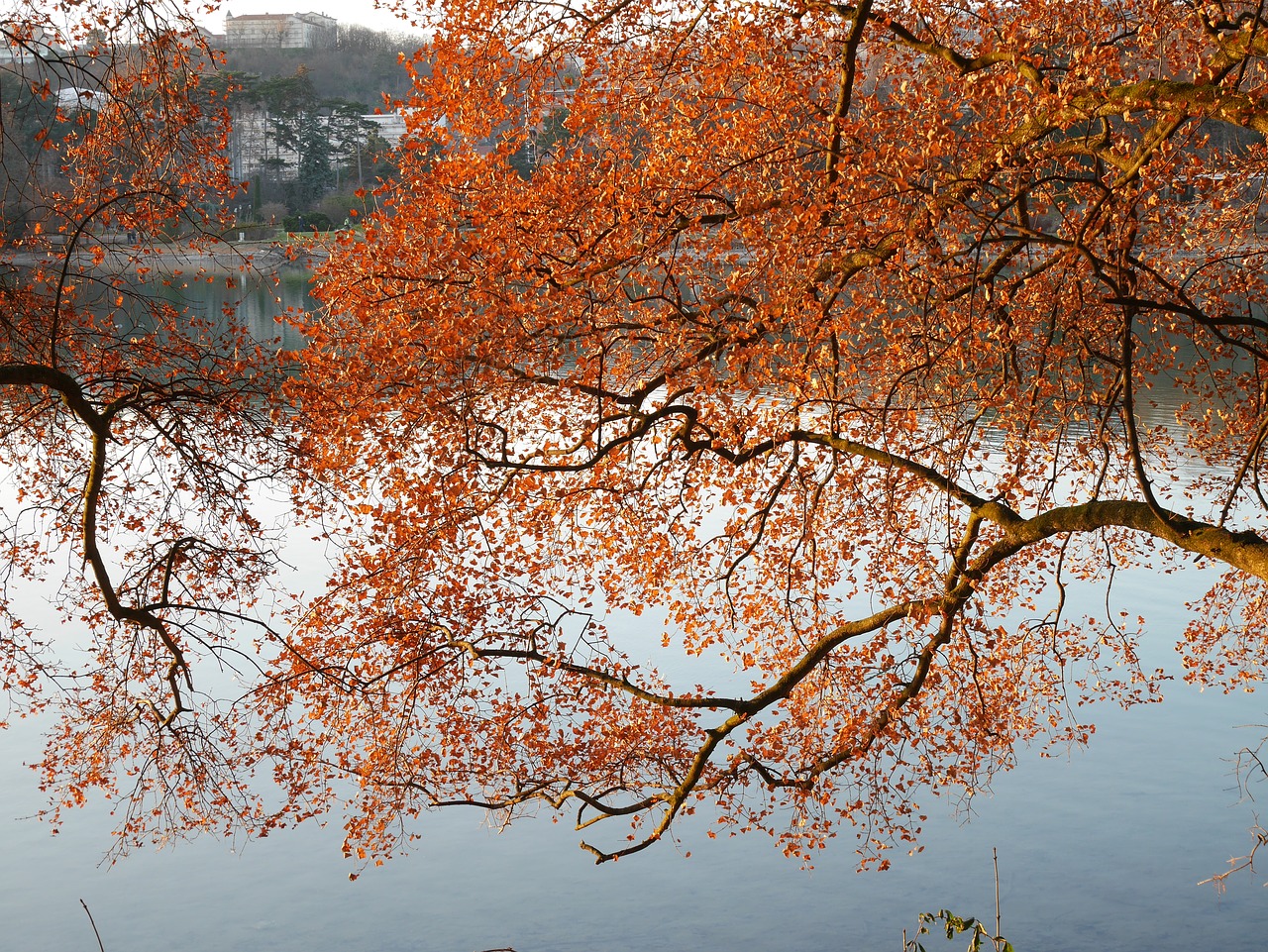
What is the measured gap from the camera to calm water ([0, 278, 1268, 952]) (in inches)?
335

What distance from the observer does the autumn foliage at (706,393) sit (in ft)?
24.5

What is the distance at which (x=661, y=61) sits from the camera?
30.9 ft

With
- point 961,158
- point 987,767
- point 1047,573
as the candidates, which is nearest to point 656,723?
point 987,767

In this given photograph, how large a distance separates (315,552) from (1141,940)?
1089cm

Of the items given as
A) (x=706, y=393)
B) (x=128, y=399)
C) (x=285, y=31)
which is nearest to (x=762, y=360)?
(x=706, y=393)

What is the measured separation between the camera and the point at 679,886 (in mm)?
9297

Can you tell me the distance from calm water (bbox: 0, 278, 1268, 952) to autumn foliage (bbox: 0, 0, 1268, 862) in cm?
33

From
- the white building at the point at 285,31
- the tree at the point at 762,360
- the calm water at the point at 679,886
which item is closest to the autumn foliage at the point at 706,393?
the tree at the point at 762,360

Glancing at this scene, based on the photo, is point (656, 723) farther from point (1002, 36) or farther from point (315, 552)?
point (315, 552)

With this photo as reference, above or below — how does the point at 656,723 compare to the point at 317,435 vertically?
below

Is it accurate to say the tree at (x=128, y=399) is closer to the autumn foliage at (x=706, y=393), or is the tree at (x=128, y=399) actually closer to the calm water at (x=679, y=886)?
the autumn foliage at (x=706, y=393)

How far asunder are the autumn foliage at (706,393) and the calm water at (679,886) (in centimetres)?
33

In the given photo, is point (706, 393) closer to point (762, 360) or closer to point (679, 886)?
point (762, 360)

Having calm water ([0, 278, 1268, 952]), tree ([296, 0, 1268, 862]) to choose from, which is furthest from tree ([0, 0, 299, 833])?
tree ([296, 0, 1268, 862])
